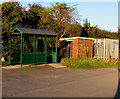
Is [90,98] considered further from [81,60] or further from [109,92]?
[81,60]

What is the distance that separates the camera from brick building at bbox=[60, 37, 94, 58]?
1991 centimetres

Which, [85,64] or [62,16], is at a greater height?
[62,16]

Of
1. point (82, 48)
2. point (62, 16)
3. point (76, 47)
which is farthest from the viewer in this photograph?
point (62, 16)

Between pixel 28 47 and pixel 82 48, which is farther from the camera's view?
pixel 82 48

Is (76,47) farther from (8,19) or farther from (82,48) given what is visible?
(8,19)

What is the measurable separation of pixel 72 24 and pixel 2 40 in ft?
28.5

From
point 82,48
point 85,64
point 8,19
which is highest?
point 8,19

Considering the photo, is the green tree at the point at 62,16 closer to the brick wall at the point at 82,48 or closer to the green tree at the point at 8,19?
the brick wall at the point at 82,48

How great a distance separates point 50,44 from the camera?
1956cm

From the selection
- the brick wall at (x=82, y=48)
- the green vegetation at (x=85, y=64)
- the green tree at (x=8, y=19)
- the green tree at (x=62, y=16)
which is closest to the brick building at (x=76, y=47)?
the brick wall at (x=82, y=48)

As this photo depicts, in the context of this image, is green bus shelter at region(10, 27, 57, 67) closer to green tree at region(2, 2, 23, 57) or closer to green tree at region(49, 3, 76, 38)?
green tree at region(2, 2, 23, 57)

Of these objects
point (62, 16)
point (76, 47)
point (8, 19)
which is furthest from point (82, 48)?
point (8, 19)

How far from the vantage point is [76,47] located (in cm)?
1991

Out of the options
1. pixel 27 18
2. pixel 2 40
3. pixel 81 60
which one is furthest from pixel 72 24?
pixel 2 40
